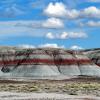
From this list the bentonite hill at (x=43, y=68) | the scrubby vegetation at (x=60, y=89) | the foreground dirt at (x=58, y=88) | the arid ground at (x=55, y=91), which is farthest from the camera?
the bentonite hill at (x=43, y=68)

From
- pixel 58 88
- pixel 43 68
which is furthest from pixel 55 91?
pixel 43 68

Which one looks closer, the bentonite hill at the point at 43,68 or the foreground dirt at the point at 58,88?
the foreground dirt at the point at 58,88

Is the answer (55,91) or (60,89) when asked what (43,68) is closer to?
(60,89)

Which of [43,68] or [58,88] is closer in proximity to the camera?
[58,88]

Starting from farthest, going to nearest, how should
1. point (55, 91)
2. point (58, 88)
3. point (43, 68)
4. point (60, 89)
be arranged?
point (43, 68), point (58, 88), point (60, 89), point (55, 91)

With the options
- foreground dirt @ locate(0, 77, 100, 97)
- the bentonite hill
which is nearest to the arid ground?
foreground dirt @ locate(0, 77, 100, 97)

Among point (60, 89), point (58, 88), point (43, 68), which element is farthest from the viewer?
point (43, 68)

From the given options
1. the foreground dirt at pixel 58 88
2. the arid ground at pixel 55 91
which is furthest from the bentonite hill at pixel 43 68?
the arid ground at pixel 55 91

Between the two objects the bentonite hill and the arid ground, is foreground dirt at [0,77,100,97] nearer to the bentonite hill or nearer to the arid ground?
the arid ground

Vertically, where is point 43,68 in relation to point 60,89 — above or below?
above

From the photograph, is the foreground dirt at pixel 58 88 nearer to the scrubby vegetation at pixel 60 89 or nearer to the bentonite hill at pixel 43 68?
the scrubby vegetation at pixel 60 89

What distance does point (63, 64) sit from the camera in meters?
197

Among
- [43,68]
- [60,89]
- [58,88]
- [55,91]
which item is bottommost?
[58,88]

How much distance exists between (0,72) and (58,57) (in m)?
28.0
